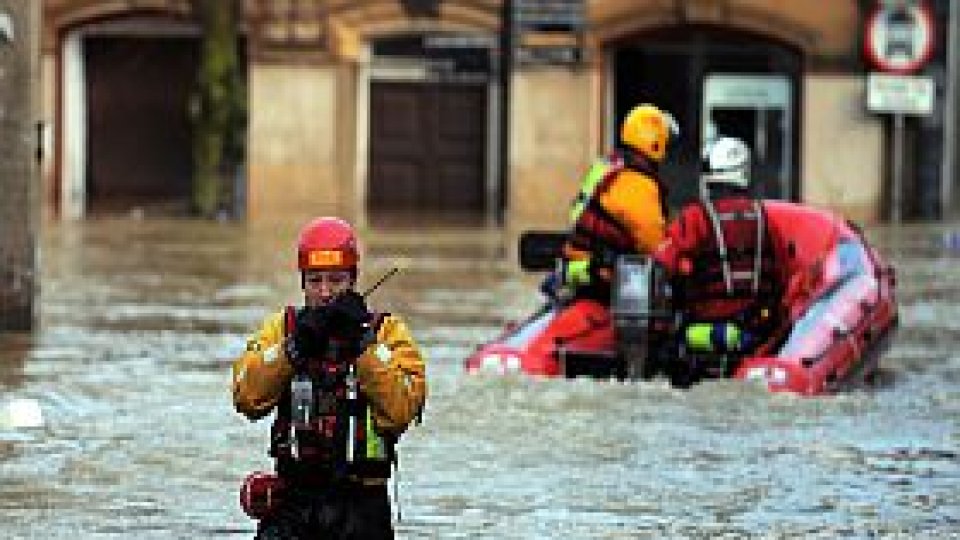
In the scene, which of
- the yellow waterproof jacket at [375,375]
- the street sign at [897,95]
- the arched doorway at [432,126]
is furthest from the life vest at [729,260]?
the arched doorway at [432,126]

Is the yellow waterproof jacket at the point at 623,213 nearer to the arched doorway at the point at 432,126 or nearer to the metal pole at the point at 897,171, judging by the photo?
the metal pole at the point at 897,171

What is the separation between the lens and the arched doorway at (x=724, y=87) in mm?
34312

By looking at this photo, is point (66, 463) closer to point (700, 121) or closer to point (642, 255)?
point (642, 255)

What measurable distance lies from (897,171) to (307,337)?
2706 cm

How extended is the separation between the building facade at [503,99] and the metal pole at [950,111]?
0.25 feet

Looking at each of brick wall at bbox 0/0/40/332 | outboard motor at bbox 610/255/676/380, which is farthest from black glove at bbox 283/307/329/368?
brick wall at bbox 0/0/40/332

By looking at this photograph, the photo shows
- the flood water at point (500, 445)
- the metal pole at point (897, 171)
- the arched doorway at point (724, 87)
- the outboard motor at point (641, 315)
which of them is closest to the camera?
the flood water at point (500, 445)

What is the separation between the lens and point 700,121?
34625mm

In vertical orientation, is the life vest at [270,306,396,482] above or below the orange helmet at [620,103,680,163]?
below

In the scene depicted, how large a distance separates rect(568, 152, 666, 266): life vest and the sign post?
61.9ft

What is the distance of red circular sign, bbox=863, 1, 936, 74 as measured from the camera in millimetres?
33250

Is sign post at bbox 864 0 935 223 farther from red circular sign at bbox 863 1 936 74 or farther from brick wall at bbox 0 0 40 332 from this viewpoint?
brick wall at bbox 0 0 40 332

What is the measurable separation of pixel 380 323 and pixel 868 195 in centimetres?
2685

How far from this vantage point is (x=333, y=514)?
7.57 m
